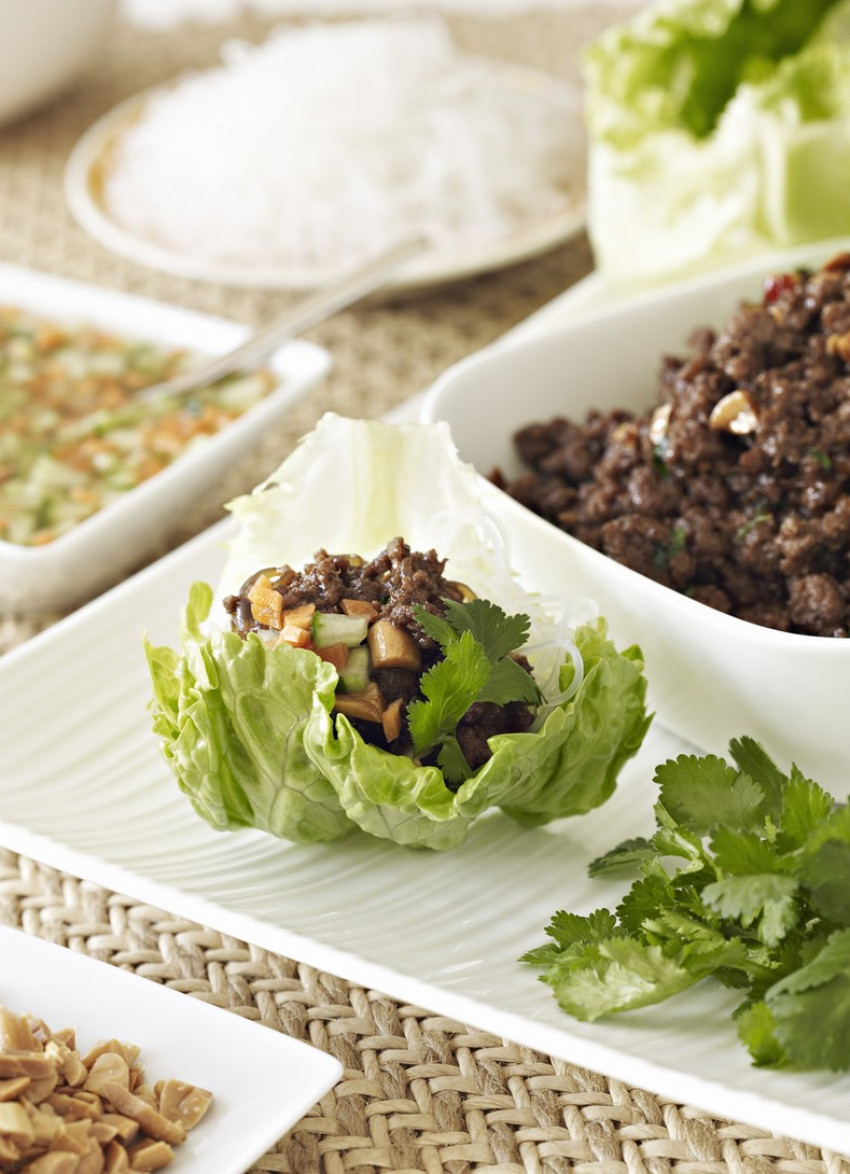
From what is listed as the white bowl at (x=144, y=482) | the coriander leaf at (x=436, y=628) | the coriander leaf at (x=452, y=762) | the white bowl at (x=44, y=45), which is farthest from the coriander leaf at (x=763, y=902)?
the white bowl at (x=44, y=45)

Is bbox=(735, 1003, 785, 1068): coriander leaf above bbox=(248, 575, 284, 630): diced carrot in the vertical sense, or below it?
below

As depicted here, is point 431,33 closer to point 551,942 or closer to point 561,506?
point 561,506

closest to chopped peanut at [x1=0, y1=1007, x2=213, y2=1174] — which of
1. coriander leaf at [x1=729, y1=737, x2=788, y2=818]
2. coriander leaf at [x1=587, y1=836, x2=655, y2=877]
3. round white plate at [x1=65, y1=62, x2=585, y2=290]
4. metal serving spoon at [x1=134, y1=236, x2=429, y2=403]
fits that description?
coriander leaf at [x1=587, y1=836, x2=655, y2=877]

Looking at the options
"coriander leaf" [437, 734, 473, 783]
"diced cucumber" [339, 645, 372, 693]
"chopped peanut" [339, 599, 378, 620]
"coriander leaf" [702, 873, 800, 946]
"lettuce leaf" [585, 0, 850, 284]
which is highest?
"lettuce leaf" [585, 0, 850, 284]

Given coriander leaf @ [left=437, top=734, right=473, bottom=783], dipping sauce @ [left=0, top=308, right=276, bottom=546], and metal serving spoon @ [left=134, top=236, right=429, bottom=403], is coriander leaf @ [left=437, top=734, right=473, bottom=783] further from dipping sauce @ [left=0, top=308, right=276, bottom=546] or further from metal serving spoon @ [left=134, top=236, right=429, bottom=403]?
metal serving spoon @ [left=134, top=236, right=429, bottom=403]

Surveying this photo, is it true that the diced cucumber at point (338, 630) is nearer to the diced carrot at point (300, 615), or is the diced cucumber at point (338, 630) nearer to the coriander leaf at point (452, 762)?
the diced carrot at point (300, 615)

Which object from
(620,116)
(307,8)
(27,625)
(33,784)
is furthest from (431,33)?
(33,784)

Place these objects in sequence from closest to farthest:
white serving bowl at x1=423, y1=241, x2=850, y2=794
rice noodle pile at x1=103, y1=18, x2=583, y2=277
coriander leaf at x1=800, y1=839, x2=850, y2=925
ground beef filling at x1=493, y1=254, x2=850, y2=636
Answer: coriander leaf at x1=800, y1=839, x2=850, y2=925, white serving bowl at x1=423, y1=241, x2=850, y2=794, ground beef filling at x1=493, y1=254, x2=850, y2=636, rice noodle pile at x1=103, y1=18, x2=583, y2=277
